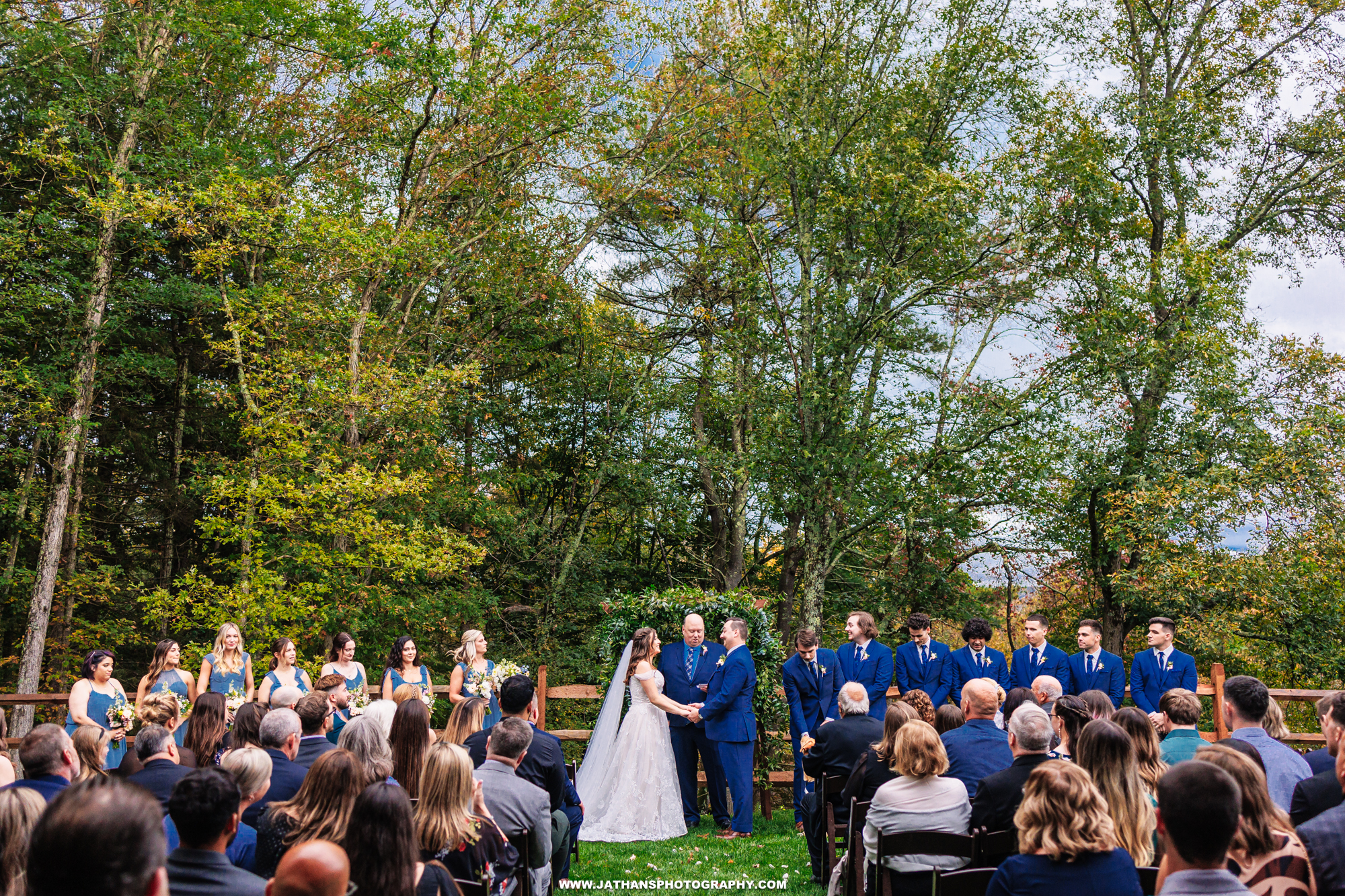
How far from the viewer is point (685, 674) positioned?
29.0ft

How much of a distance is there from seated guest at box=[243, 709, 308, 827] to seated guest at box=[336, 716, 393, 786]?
371mm

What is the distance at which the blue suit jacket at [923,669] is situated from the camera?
28.9 ft

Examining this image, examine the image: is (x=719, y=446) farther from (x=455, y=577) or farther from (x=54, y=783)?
(x=54, y=783)

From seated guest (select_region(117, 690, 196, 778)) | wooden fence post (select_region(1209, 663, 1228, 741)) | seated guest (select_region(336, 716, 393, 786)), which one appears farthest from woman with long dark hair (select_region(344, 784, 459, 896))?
wooden fence post (select_region(1209, 663, 1228, 741))

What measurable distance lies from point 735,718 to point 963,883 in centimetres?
444

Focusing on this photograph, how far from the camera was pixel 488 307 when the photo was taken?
17234 millimetres

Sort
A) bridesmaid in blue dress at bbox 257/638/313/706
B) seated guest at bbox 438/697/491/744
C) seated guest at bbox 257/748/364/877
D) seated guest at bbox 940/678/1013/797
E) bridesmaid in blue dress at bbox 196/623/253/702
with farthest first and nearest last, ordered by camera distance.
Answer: bridesmaid in blue dress at bbox 196/623/253/702, bridesmaid in blue dress at bbox 257/638/313/706, seated guest at bbox 438/697/491/744, seated guest at bbox 940/678/1013/797, seated guest at bbox 257/748/364/877

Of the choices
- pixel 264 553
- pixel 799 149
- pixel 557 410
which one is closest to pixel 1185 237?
pixel 799 149

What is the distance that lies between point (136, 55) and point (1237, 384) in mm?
17630

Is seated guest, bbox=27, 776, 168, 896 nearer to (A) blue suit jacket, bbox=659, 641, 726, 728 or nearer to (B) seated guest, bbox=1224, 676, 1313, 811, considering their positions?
(B) seated guest, bbox=1224, 676, 1313, 811

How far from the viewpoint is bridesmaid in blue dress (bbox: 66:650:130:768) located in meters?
6.99

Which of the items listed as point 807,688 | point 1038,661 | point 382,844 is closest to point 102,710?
point 382,844

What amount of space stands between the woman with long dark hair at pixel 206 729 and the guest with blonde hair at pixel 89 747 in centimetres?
61

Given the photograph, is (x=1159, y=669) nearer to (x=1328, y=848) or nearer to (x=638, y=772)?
(x=638, y=772)
